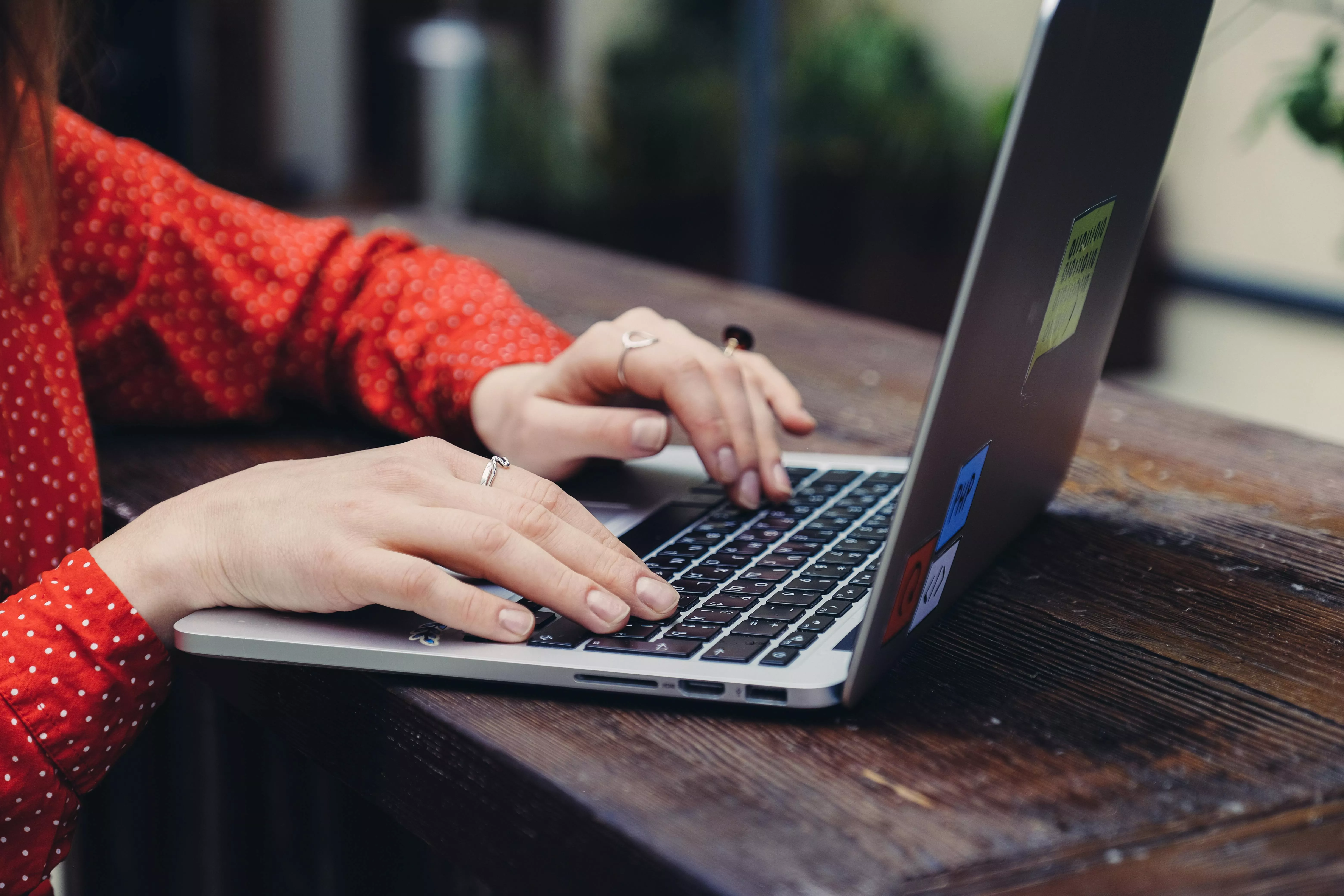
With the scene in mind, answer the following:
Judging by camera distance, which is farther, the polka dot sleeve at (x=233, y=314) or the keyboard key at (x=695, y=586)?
the polka dot sleeve at (x=233, y=314)

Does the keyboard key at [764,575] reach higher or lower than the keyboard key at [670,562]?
higher

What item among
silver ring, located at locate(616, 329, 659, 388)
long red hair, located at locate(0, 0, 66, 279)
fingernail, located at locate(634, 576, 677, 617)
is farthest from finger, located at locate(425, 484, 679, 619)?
long red hair, located at locate(0, 0, 66, 279)

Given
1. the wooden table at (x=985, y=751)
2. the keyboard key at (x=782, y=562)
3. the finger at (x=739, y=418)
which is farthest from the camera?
the finger at (x=739, y=418)

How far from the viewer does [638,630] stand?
50 centimetres

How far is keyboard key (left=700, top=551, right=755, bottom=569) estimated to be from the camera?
59 centimetres

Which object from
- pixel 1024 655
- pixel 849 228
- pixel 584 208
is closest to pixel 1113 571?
pixel 1024 655

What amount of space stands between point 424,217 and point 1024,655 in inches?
48.4

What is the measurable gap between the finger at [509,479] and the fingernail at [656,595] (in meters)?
0.04

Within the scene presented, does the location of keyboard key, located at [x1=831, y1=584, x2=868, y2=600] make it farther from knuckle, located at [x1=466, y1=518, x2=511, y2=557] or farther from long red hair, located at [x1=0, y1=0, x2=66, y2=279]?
long red hair, located at [x1=0, y1=0, x2=66, y2=279]

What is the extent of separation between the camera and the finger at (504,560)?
19.7 inches

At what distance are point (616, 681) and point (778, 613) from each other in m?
0.08

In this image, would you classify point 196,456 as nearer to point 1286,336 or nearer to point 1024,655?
point 1024,655

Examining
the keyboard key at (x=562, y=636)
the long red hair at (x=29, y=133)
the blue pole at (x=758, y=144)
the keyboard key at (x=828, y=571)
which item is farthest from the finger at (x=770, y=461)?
the blue pole at (x=758, y=144)

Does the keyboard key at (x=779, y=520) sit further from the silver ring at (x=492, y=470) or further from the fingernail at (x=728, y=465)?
the silver ring at (x=492, y=470)
